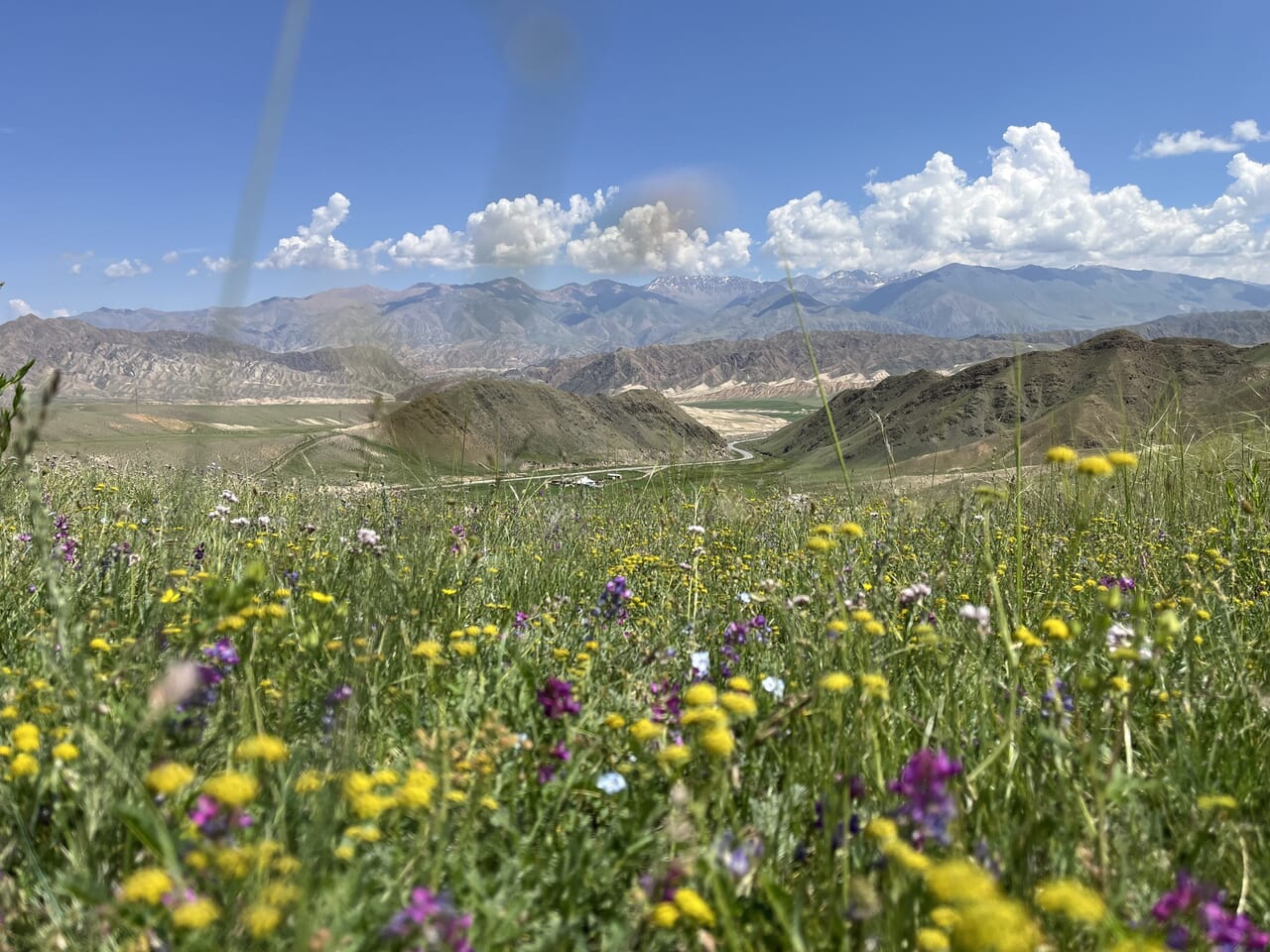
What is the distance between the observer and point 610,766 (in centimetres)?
235

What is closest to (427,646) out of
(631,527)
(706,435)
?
(631,527)

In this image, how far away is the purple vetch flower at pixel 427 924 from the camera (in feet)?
4.61

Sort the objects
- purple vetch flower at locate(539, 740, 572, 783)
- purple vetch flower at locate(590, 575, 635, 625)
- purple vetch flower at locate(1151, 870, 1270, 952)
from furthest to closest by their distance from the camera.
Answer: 1. purple vetch flower at locate(590, 575, 635, 625)
2. purple vetch flower at locate(539, 740, 572, 783)
3. purple vetch flower at locate(1151, 870, 1270, 952)

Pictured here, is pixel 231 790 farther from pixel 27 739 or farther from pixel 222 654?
pixel 222 654

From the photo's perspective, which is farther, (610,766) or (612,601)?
(612,601)

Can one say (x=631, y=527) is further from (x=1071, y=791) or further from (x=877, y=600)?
(x=1071, y=791)

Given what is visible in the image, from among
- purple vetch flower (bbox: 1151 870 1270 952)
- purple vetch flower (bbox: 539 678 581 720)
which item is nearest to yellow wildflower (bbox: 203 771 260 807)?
purple vetch flower (bbox: 539 678 581 720)

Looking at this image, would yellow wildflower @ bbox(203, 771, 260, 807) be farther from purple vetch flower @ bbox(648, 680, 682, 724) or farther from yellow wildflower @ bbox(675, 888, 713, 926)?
purple vetch flower @ bbox(648, 680, 682, 724)

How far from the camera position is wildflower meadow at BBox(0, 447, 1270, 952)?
154 cm

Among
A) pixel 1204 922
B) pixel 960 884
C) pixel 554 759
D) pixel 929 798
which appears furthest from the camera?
pixel 554 759

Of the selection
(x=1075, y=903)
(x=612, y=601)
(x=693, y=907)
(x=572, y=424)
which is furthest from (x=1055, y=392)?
(x=693, y=907)

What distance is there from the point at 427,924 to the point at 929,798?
1.00 m

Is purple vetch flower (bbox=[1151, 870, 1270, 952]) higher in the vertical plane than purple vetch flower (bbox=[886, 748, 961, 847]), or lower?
lower

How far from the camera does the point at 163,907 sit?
4.77ft
